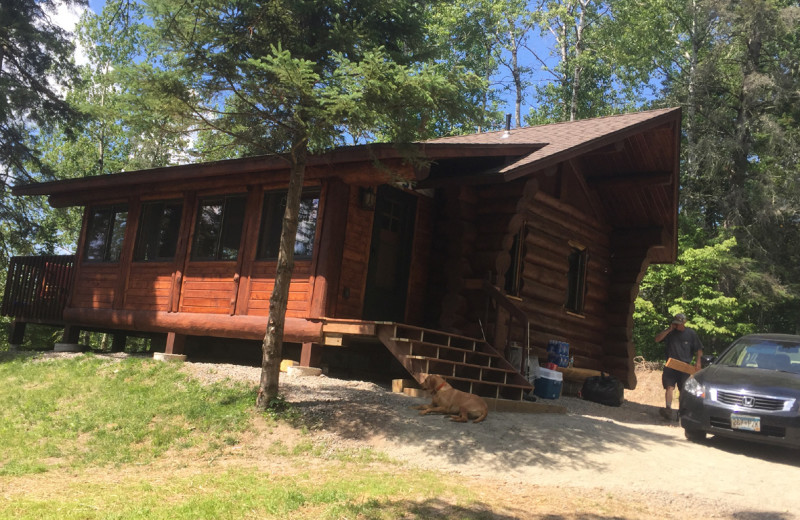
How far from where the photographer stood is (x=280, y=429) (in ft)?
25.8

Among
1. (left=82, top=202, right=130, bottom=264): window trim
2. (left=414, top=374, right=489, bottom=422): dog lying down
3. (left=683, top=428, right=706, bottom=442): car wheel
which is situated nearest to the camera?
(left=414, top=374, right=489, bottom=422): dog lying down

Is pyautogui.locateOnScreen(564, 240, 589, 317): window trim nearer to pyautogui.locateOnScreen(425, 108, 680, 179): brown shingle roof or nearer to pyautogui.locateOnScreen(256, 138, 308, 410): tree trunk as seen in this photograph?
pyautogui.locateOnScreen(425, 108, 680, 179): brown shingle roof

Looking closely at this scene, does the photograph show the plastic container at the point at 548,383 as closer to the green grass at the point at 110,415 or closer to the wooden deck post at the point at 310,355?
the wooden deck post at the point at 310,355

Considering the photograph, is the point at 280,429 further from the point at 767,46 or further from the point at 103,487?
the point at 767,46

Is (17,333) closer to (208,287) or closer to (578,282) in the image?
(208,287)

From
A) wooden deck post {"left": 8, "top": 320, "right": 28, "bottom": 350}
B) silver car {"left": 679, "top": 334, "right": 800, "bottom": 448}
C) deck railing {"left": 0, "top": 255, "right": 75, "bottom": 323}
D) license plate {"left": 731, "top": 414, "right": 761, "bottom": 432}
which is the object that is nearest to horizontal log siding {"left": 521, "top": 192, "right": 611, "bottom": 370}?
silver car {"left": 679, "top": 334, "right": 800, "bottom": 448}

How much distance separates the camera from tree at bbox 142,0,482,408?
25.1 feet

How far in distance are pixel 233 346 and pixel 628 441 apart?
7662 mm

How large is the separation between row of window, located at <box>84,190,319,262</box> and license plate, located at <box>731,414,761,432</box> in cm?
638

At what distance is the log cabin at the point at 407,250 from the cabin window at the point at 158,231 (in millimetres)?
36

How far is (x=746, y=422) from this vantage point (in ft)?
25.6

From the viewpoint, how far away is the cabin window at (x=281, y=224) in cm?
1077

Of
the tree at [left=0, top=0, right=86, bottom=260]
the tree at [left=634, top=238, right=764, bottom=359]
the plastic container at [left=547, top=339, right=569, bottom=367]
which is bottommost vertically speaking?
the plastic container at [left=547, top=339, right=569, bottom=367]

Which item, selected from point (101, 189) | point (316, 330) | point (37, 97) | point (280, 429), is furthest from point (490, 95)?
point (280, 429)
